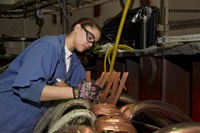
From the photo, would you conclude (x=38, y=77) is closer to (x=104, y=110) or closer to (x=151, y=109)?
(x=104, y=110)

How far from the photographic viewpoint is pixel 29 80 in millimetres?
1494

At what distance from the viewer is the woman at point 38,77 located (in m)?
1.51

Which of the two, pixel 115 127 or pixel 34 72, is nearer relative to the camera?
pixel 115 127

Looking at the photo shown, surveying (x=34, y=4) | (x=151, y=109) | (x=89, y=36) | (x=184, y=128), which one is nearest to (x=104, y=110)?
(x=151, y=109)

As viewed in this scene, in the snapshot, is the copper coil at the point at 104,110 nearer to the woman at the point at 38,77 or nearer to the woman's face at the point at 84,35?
the woman at the point at 38,77

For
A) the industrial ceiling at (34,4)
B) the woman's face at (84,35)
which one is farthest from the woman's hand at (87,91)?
the industrial ceiling at (34,4)

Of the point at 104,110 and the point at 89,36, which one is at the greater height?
the point at 89,36

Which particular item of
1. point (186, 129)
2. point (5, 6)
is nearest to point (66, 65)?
point (186, 129)

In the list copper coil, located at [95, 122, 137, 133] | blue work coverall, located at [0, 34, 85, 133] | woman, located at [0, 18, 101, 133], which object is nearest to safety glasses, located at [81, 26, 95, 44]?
woman, located at [0, 18, 101, 133]

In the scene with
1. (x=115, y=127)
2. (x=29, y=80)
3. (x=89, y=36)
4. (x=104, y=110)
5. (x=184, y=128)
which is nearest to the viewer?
(x=184, y=128)

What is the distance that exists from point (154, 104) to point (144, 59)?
2.67ft

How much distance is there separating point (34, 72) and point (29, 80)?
0.18ft

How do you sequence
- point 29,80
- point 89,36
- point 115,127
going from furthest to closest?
point 89,36 → point 29,80 → point 115,127

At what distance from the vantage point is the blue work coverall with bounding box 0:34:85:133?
1.52m
